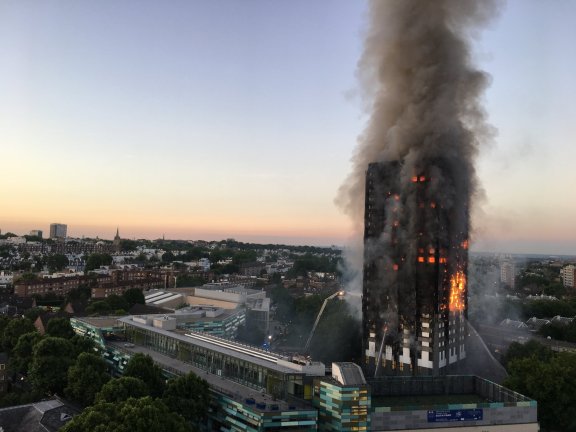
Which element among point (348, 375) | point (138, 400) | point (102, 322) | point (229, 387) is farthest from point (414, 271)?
point (102, 322)

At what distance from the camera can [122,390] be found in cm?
3366

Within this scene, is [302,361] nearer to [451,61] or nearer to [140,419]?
[140,419]

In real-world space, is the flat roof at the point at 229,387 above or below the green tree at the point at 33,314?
above

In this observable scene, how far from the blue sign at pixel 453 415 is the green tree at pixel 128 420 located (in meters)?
16.1

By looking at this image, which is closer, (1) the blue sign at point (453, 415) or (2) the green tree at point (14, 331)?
(1) the blue sign at point (453, 415)

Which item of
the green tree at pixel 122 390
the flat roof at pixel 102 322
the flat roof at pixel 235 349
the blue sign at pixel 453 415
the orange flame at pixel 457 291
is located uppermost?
the orange flame at pixel 457 291

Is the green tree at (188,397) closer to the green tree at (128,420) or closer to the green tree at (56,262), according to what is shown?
the green tree at (128,420)

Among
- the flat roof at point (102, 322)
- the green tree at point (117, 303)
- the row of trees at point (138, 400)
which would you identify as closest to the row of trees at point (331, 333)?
the flat roof at point (102, 322)

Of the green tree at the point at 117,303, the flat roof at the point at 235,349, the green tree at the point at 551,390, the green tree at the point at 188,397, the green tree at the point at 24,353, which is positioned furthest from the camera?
the green tree at the point at 117,303

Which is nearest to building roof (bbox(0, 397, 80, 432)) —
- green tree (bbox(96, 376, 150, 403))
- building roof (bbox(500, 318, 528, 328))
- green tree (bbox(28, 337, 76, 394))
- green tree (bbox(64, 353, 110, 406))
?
green tree (bbox(96, 376, 150, 403))

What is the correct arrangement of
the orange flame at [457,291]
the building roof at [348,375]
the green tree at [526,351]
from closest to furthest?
the building roof at [348,375] → the green tree at [526,351] → the orange flame at [457,291]

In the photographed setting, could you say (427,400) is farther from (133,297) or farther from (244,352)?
(133,297)

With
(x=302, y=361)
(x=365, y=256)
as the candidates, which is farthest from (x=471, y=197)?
(x=302, y=361)

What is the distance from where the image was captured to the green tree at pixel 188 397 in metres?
33.3
